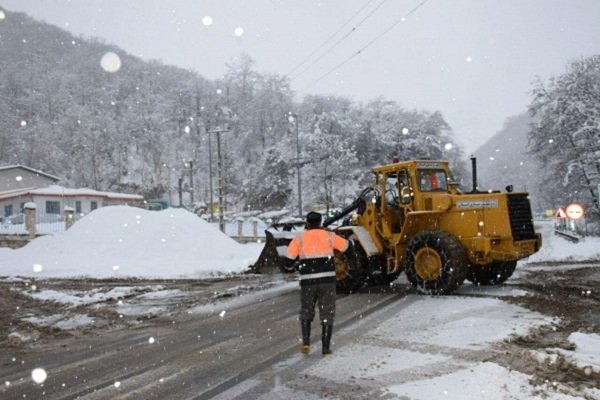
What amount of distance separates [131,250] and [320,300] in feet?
47.6

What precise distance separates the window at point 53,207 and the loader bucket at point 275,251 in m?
43.5

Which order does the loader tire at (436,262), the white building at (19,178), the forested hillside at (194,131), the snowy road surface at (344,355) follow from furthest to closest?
the forested hillside at (194,131) → the white building at (19,178) → the loader tire at (436,262) → the snowy road surface at (344,355)

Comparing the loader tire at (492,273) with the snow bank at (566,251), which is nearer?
the loader tire at (492,273)

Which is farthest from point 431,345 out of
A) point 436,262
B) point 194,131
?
point 194,131

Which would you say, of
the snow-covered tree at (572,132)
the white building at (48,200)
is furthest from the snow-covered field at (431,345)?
the white building at (48,200)

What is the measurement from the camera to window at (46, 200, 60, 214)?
51.6m

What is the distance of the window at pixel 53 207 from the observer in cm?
5159

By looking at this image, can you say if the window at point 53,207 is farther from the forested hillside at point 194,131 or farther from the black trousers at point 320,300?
the black trousers at point 320,300

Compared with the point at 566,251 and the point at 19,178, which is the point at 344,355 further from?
the point at 19,178

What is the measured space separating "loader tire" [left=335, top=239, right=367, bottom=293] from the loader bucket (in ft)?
6.91

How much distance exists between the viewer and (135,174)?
Result: 80.9 metres

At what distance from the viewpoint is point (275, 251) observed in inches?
541

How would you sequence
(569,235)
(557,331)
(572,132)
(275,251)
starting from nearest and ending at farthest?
(557,331), (275,251), (569,235), (572,132)

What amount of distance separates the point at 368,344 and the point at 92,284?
34.1 feet
